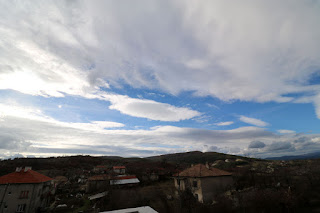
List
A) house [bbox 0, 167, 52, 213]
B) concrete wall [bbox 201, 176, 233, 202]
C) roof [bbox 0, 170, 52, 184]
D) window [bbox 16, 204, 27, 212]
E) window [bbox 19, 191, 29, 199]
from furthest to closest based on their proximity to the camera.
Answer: roof [bbox 0, 170, 52, 184], window [bbox 19, 191, 29, 199], window [bbox 16, 204, 27, 212], concrete wall [bbox 201, 176, 233, 202], house [bbox 0, 167, 52, 213]

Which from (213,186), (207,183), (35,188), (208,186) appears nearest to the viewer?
(208,186)

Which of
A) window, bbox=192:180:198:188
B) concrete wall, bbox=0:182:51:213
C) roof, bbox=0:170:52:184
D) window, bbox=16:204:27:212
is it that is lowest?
window, bbox=16:204:27:212

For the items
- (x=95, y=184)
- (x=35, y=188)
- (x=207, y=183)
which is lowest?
(x=95, y=184)

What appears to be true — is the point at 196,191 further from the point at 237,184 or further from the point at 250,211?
the point at 250,211

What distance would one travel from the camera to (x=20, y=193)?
27078 millimetres

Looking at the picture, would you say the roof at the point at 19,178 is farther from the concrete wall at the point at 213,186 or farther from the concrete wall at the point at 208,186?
the concrete wall at the point at 213,186

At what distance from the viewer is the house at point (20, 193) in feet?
85.2

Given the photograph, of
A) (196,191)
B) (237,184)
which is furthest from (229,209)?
(237,184)

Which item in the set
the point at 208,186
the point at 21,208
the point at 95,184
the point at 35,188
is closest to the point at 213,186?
the point at 208,186

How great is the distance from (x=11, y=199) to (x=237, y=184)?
40933 millimetres

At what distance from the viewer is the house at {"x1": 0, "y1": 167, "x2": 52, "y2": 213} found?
25966mm

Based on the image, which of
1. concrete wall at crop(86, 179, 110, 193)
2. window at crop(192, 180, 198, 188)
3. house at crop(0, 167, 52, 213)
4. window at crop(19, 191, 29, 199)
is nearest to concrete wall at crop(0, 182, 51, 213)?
house at crop(0, 167, 52, 213)

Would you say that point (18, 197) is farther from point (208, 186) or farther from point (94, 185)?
point (208, 186)

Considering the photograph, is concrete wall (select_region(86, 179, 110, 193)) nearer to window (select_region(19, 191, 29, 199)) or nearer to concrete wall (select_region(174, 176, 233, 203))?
window (select_region(19, 191, 29, 199))
